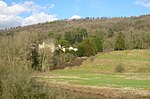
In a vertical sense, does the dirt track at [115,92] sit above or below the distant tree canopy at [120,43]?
below

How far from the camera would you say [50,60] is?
85625 mm

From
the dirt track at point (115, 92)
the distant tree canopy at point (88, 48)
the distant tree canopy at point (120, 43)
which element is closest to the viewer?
the dirt track at point (115, 92)

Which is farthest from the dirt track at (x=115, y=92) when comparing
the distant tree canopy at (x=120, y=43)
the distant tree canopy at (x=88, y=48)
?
the distant tree canopy at (x=120, y=43)

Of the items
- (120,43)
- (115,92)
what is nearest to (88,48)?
(120,43)

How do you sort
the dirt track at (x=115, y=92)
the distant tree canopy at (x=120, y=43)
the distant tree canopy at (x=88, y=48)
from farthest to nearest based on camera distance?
the distant tree canopy at (x=120, y=43)
the distant tree canopy at (x=88, y=48)
the dirt track at (x=115, y=92)

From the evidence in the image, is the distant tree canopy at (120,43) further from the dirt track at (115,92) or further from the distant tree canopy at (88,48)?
the dirt track at (115,92)

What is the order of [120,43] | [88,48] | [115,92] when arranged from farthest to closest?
[120,43] → [88,48] → [115,92]

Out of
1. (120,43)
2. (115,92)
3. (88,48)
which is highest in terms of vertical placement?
(120,43)

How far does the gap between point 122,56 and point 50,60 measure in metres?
21.7

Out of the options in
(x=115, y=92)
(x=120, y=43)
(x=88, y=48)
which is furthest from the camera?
(x=120, y=43)

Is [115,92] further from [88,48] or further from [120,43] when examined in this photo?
[120,43]

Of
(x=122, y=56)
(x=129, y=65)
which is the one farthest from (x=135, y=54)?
(x=129, y=65)

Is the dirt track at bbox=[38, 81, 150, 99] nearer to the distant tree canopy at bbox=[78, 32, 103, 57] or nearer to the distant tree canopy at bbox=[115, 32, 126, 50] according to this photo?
the distant tree canopy at bbox=[78, 32, 103, 57]

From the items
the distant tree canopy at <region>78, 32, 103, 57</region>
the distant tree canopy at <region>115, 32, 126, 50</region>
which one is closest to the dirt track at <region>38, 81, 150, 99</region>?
the distant tree canopy at <region>78, 32, 103, 57</region>
